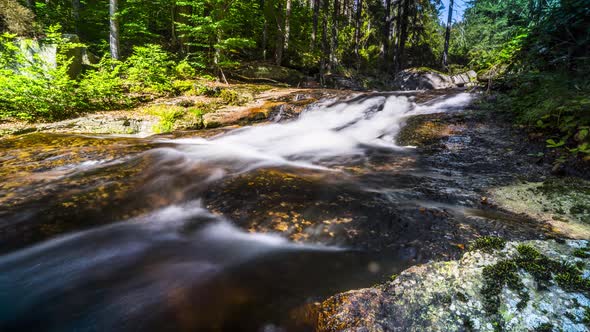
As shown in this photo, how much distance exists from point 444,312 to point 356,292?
37cm

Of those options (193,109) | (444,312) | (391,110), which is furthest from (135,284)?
(391,110)

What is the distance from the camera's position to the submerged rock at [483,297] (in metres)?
1.06

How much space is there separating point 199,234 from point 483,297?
213 cm

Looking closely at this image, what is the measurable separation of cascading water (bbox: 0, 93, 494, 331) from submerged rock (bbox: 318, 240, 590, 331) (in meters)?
0.38

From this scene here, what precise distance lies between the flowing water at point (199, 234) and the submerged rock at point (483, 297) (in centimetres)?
34

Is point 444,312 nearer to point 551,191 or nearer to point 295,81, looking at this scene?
point 551,191

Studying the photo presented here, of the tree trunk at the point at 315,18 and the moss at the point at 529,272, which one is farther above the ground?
the tree trunk at the point at 315,18

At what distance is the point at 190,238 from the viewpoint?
2.43m

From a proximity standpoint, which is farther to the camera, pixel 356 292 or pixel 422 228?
pixel 422 228

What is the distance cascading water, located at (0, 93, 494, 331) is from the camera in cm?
160

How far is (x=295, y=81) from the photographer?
54.4 feet

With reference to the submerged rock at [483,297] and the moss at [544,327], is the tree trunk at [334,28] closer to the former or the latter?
the submerged rock at [483,297]

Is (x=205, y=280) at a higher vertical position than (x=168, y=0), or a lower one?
lower

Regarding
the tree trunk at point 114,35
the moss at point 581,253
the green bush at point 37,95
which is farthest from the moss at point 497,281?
the tree trunk at point 114,35
